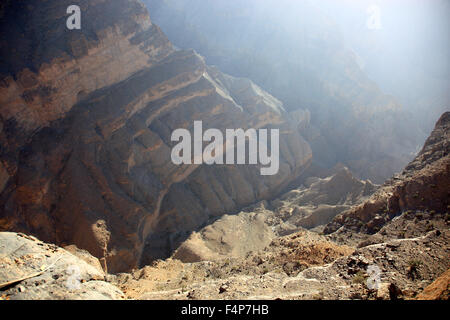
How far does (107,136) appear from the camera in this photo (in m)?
23.8

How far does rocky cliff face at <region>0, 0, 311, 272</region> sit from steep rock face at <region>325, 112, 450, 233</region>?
42.4 ft

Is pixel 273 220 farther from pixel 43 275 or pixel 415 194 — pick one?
pixel 43 275

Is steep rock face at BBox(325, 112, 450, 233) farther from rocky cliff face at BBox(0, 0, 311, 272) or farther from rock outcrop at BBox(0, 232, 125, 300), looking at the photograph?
rock outcrop at BBox(0, 232, 125, 300)

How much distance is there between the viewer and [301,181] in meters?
37.1

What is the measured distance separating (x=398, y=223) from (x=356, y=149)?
3363cm

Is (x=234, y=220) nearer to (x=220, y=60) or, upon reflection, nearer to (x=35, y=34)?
(x=35, y=34)

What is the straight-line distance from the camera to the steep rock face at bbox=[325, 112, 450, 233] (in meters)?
14.6

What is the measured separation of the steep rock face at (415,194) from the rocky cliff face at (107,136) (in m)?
12.9

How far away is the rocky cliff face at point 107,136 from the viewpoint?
1931 centimetres

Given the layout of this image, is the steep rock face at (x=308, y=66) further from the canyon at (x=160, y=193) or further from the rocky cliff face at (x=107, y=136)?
Answer: the rocky cliff face at (x=107, y=136)

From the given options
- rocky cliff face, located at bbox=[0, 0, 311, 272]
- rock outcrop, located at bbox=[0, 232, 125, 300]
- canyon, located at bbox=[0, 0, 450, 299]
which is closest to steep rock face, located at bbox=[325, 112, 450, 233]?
canyon, located at bbox=[0, 0, 450, 299]

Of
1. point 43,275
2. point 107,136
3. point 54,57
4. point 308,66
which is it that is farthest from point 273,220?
point 308,66

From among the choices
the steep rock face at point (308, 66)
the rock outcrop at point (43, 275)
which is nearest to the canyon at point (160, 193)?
the rock outcrop at point (43, 275)
